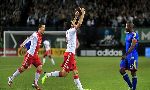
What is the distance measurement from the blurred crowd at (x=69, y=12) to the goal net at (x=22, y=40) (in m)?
1.20

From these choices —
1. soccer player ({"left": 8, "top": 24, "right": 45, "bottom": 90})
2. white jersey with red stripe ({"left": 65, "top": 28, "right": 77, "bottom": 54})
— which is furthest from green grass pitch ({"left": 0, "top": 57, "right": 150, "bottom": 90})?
white jersey with red stripe ({"left": 65, "top": 28, "right": 77, "bottom": 54})

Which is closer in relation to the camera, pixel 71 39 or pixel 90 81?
pixel 71 39

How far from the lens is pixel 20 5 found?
4650cm

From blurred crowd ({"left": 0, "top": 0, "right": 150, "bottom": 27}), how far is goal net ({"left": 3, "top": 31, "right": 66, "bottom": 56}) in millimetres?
1199

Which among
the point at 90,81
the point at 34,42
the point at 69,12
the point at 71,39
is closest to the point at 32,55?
the point at 34,42

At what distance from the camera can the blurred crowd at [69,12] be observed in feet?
139

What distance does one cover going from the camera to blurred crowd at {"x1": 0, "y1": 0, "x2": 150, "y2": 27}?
1662 inches

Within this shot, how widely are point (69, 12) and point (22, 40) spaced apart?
5.13m

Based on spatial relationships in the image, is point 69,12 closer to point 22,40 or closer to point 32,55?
point 22,40

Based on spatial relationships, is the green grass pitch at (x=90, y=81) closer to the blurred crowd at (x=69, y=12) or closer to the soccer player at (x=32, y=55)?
the soccer player at (x=32, y=55)

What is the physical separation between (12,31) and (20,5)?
5412 millimetres

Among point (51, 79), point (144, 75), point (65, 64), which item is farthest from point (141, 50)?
point (65, 64)

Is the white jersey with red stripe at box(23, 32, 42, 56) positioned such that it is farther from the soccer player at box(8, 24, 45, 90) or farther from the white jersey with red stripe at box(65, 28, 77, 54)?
the white jersey with red stripe at box(65, 28, 77, 54)

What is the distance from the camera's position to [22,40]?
4122 centimetres
